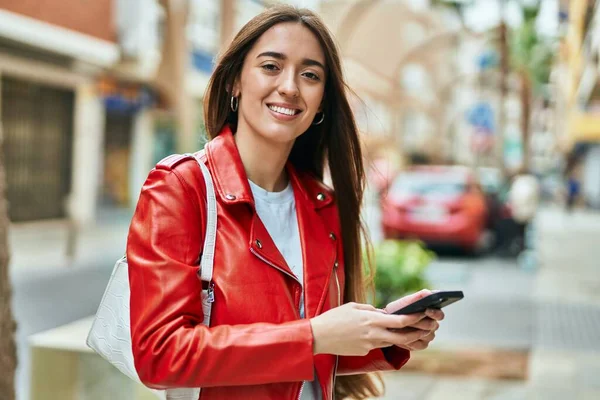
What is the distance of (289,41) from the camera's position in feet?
5.56

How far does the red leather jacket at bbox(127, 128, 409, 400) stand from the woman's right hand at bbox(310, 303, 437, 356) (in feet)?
0.09

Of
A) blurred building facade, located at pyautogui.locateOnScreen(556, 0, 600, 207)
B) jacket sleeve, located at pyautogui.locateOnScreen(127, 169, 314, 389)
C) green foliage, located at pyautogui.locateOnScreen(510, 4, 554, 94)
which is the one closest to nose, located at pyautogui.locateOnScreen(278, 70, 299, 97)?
jacket sleeve, located at pyautogui.locateOnScreen(127, 169, 314, 389)

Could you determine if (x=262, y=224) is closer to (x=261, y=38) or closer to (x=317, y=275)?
(x=317, y=275)

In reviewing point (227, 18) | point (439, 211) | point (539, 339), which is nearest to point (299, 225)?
point (539, 339)

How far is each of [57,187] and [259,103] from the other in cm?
1816

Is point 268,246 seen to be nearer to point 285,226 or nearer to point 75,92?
point 285,226

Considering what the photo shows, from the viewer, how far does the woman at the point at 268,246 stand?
4.68ft

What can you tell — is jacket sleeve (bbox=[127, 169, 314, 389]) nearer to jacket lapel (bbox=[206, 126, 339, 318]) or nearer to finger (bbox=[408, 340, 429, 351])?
jacket lapel (bbox=[206, 126, 339, 318])

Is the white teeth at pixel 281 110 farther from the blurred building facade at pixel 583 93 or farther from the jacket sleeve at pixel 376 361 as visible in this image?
the blurred building facade at pixel 583 93

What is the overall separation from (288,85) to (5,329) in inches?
54.1

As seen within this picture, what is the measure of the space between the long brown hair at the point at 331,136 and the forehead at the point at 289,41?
0.01m

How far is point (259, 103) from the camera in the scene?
5.66 feet

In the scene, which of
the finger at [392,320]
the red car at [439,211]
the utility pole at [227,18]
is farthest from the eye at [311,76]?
the red car at [439,211]

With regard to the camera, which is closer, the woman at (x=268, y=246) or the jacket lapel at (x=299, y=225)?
the woman at (x=268, y=246)
